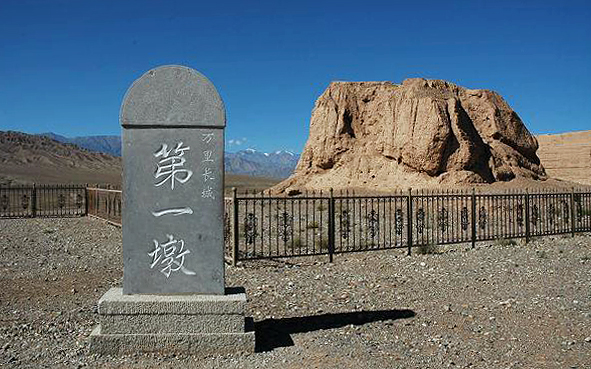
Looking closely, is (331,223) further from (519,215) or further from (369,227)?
(519,215)

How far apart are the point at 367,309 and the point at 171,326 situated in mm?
2953

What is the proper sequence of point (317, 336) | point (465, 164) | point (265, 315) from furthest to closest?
point (465, 164) → point (265, 315) → point (317, 336)

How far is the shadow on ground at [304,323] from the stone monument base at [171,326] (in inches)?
16.3

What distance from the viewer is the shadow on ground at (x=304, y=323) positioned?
5723 millimetres

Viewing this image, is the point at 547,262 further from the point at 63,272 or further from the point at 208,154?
the point at 63,272

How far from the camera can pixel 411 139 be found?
2475 cm

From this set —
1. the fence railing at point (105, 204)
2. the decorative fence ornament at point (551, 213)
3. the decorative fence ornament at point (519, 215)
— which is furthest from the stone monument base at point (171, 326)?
the fence railing at point (105, 204)

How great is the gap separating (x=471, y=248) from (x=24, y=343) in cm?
1026

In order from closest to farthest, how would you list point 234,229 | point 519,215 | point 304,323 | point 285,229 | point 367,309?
point 304,323 → point 367,309 → point 234,229 → point 285,229 → point 519,215

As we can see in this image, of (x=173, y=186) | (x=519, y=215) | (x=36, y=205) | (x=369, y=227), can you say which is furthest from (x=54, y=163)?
(x=173, y=186)

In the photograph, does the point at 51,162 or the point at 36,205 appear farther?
the point at 51,162

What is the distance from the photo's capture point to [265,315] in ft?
22.5

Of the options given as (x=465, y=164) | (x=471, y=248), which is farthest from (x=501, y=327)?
(x=465, y=164)

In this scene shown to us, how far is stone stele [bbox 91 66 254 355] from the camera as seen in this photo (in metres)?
5.34
